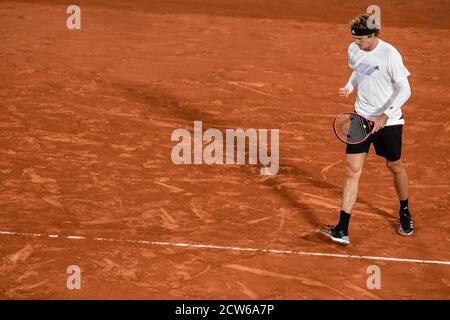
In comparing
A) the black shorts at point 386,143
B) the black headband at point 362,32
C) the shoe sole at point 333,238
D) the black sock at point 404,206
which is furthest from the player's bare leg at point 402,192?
the black headband at point 362,32

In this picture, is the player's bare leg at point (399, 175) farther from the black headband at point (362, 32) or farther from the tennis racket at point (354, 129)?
the black headband at point (362, 32)

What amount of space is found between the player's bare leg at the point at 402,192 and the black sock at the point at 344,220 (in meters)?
0.68

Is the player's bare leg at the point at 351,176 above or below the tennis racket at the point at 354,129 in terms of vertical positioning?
below

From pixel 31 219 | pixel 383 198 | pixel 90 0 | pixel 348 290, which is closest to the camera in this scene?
pixel 348 290

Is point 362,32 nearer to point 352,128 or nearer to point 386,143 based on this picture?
point 352,128

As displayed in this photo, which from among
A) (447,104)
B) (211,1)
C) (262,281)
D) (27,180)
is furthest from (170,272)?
(211,1)

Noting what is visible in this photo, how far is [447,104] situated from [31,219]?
7075 millimetres

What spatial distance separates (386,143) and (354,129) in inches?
13.9

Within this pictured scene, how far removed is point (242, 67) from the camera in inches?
596

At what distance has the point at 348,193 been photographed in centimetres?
919

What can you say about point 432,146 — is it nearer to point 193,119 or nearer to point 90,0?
point 193,119

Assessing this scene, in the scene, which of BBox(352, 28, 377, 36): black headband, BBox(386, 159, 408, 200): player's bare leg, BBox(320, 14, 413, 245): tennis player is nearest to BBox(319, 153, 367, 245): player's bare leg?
BBox(320, 14, 413, 245): tennis player

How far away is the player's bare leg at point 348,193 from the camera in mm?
9117

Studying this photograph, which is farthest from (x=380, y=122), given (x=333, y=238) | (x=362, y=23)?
(x=333, y=238)
